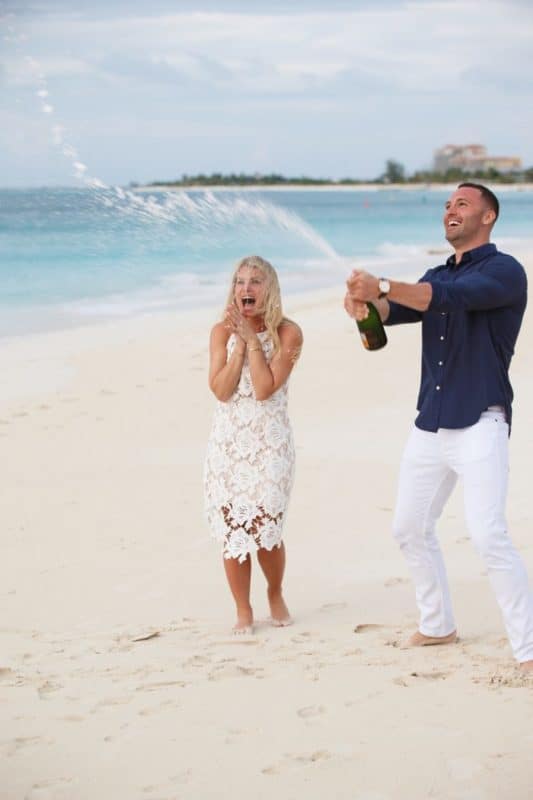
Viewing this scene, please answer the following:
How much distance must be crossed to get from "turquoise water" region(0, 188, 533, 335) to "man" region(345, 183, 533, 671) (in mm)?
520

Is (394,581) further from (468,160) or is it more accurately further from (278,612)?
(468,160)

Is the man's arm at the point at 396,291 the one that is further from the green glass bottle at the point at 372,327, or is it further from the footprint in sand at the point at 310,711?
the footprint in sand at the point at 310,711

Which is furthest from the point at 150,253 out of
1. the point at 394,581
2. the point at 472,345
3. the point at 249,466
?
the point at 472,345

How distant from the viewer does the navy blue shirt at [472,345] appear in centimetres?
446

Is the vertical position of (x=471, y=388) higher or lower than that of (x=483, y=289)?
lower

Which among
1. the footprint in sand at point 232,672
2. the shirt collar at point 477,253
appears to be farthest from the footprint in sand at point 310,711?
the shirt collar at point 477,253

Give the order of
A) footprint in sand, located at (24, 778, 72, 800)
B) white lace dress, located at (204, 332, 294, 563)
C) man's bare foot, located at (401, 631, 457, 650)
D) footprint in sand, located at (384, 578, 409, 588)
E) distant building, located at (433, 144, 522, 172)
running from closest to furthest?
footprint in sand, located at (24, 778, 72, 800) → man's bare foot, located at (401, 631, 457, 650) → white lace dress, located at (204, 332, 294, 563) → footprint in sand, located at (384, 578, 409, 588) → distant building, located at (433, 144, 522, 172)

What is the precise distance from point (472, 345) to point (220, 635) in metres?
1.86

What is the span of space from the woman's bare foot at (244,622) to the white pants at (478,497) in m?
0.92

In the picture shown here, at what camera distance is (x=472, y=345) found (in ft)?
14.9

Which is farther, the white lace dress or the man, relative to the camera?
the white lace dress

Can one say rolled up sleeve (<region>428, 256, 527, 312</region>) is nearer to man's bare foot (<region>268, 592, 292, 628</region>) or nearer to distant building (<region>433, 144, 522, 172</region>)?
man's bare foot (<region>268, 592, 292, 628</region>)

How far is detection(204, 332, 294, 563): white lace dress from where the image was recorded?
5270 mm

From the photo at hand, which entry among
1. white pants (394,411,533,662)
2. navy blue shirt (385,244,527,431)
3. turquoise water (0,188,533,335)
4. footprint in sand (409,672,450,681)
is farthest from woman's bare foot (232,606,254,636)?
turquoise water (0,188,533,335)
